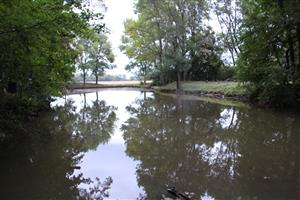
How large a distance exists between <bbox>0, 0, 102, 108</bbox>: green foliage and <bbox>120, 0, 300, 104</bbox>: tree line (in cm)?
865

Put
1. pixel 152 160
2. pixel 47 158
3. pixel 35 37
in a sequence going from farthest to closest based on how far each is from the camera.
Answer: pixel 47 158
pixel 152 160
pixel 35 37

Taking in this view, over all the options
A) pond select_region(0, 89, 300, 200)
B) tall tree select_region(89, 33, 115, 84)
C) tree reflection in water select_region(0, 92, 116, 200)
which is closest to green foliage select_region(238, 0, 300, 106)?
pond select_region(0, 89, 300, 200)

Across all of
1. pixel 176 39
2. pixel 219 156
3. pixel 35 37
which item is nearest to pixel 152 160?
pixel 219 156

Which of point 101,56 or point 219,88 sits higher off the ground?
point 101,56

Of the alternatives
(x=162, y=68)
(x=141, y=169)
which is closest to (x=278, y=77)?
(x=141, y=169)

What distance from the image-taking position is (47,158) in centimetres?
674

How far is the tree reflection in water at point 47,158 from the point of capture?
4.78m

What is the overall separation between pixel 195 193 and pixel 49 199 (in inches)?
80.7

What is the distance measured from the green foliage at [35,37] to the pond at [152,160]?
123 cm

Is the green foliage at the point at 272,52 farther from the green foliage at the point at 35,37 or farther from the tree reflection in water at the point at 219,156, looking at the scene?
the green foliage at the point at 35,37

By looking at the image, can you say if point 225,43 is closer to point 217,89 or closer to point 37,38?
point 217,89

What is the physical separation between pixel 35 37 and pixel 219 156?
14.7ft

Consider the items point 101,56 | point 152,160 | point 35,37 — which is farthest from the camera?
point 101,56

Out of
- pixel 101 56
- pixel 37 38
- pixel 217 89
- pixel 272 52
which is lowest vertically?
pixel 217 89
